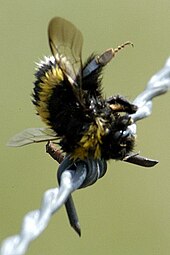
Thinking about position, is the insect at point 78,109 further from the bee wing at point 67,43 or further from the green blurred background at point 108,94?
the green blurred background at point 108,94

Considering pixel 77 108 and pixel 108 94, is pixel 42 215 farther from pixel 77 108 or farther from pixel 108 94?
pixel 108 94

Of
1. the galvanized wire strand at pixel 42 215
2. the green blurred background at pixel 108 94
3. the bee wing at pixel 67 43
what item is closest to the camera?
the galvanized wire strand at pixel 42 215

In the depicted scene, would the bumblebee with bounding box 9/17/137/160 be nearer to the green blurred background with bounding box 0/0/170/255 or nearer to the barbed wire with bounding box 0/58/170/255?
the barbed wire with bounding box 0/58/170/255

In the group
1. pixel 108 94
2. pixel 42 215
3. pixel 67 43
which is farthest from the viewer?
pixel 108 94

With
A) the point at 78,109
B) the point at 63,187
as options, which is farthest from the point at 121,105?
the point at 63,187

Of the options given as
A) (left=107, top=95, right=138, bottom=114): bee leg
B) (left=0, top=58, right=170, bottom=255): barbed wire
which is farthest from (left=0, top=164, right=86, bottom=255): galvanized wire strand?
(left=107, top=95, right=138, bottom=114): bee leg

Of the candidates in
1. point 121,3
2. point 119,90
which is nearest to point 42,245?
point 119,90

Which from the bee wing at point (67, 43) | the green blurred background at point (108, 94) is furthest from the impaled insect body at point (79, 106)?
the green blurred background at point (108, 94)
